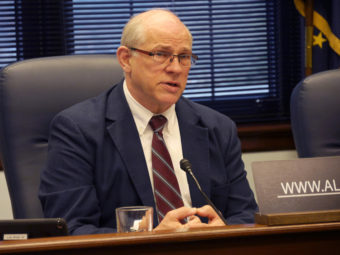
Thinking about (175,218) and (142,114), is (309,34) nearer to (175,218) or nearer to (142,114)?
(142,114)

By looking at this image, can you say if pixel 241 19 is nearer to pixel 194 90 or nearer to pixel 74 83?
pixel 194 90

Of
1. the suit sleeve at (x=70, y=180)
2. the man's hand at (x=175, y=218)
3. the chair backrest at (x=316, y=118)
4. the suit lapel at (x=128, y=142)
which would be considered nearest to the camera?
the man's hand at (x=175, y=218)

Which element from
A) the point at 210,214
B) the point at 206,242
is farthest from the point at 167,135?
the point at 206,242

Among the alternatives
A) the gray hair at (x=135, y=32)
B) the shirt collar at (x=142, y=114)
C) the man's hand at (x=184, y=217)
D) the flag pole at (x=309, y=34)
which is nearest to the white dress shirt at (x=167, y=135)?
the shirt collar at (x=142, y=114)

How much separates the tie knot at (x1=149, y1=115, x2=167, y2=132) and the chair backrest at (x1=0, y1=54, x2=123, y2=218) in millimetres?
281

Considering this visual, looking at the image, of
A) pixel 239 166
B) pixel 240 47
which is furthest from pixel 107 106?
pixel 240 47

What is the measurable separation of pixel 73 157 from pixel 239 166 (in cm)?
61

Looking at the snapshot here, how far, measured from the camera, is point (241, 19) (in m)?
3.32

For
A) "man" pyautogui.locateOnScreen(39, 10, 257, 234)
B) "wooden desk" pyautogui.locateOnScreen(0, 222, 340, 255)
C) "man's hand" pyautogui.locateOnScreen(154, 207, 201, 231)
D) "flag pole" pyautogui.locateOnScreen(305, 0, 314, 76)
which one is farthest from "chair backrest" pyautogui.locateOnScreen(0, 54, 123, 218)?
"flag pole" pyautogui.locateOnScreen(305, 0, 314, 76)

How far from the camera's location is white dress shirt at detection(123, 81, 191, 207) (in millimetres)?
1923

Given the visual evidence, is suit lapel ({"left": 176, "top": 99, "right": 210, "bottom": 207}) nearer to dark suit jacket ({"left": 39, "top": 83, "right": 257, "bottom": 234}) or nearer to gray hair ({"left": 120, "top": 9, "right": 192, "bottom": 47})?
dark suit jacket ({"left": 39, "top": 83, "right": 257, "bottom": 234})

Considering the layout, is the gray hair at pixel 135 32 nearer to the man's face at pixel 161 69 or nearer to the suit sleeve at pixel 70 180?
the man's face at pixel 161 69

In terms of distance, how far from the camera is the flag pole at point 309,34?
3021 millimetres

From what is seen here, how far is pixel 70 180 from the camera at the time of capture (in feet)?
5.84
